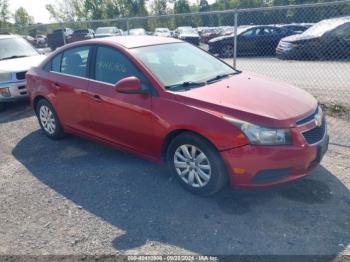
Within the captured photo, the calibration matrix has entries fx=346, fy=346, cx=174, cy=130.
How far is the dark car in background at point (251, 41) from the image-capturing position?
1394 centimetres

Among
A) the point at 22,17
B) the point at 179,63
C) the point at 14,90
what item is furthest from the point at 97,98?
the point at 22,17

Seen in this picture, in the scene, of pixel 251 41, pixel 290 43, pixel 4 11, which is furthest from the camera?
pixel 4 11

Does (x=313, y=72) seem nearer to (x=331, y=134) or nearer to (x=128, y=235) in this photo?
(x=331, y=134)

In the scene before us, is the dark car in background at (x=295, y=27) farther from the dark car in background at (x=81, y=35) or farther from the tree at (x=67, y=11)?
the tree at (x=67, y=11)

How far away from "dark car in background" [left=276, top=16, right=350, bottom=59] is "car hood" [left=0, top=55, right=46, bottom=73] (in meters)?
7.93

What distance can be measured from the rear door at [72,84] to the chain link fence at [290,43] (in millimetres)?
3022

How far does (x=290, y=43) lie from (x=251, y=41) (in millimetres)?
2547

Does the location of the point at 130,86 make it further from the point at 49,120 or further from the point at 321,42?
the point at 321,42

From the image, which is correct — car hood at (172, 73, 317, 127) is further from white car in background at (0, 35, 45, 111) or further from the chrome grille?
white car in background at (0, 35, 45, 111)

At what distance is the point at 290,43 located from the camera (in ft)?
41.5

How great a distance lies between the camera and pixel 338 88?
8273mm

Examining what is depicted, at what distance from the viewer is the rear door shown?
4.68 m

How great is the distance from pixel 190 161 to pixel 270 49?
525 inches

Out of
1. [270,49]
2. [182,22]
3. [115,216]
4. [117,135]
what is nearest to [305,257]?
[115,216]
